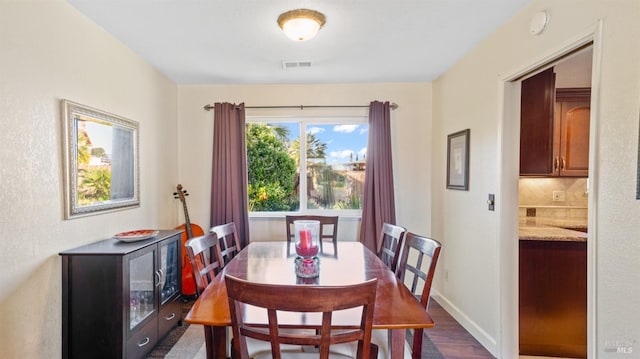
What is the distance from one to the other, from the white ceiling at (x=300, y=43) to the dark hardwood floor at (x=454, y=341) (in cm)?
248

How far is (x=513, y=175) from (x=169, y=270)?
2855 mm

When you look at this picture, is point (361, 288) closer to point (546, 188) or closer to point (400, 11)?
point (400, 11)

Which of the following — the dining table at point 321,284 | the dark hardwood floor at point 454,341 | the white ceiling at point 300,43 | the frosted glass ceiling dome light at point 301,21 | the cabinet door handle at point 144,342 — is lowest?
the dark hardwood floor at point 454,341

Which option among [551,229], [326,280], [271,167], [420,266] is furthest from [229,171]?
[551,229]

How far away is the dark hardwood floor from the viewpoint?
226 cm

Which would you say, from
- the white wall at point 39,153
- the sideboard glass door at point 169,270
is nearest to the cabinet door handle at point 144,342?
the sideboard glass door at point 169,270

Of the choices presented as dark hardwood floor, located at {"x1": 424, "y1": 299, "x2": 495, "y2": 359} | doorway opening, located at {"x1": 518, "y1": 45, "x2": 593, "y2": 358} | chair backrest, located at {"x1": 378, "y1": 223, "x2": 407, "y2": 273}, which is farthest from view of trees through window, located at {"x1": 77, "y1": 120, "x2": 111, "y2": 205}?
doorway opening, located at {"x1": 518, "y1": 45, "x2": 593, "y2": 358}

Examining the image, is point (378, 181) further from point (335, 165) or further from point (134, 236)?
point (134, 236)

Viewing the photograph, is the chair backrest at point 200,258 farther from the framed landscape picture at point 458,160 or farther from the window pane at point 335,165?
the framed landscape picture at point 458,160

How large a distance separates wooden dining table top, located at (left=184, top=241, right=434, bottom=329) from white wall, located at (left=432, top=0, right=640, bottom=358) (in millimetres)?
907

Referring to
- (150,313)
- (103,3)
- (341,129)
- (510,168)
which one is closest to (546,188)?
(510,168)

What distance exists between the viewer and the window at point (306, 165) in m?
3.58

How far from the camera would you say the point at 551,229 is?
244 centimetres

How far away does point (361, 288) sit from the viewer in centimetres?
92
